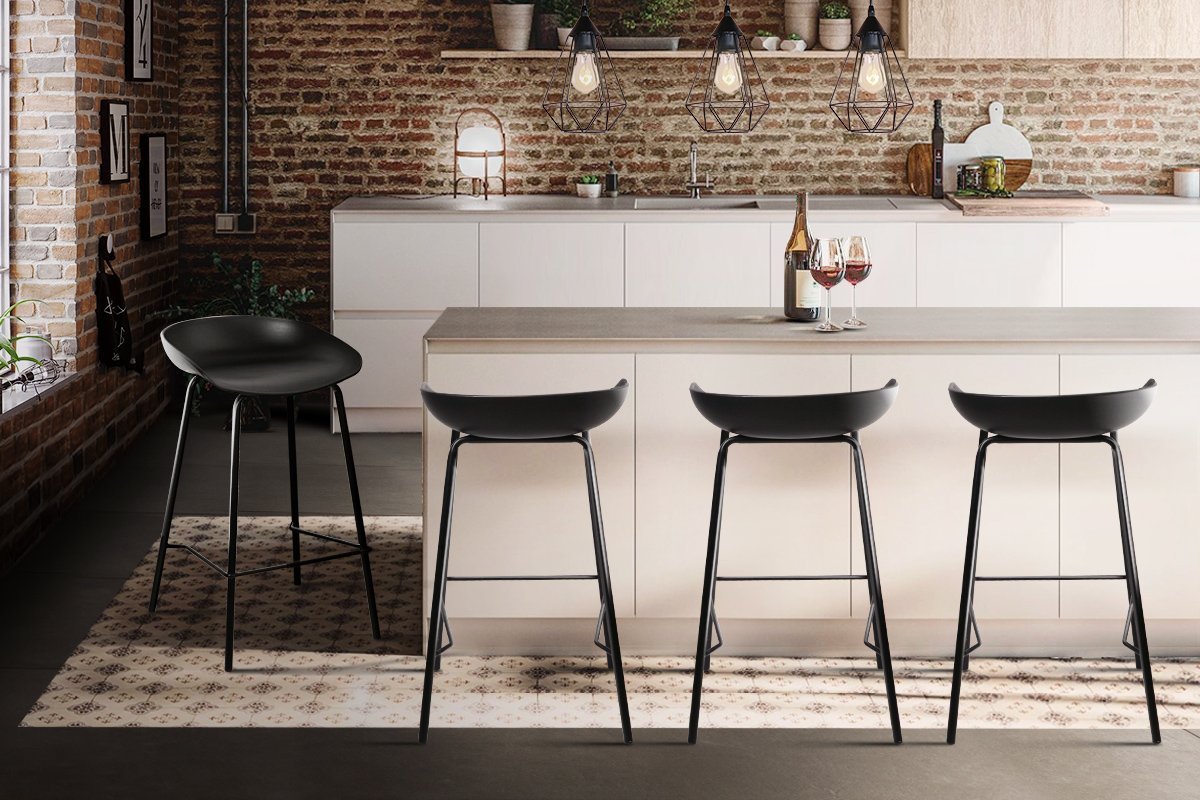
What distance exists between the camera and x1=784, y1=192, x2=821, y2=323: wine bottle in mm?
4133

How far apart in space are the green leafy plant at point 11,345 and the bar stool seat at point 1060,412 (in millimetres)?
3378

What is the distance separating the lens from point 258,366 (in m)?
4.26

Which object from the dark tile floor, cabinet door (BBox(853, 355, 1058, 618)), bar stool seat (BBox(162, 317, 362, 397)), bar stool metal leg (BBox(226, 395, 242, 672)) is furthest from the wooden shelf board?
the dark tile floor

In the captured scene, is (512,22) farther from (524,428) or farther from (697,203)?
(524,428)

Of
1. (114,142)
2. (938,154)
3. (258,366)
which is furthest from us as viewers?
(938,154)

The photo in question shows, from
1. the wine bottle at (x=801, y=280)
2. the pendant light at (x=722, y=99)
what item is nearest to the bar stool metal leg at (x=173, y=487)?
the wine bottle at (x=801, y=280)

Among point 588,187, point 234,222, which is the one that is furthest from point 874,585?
point 234,222

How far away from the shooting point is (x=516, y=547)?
4000 millimetres

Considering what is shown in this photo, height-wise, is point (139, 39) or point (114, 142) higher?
point (139, 39)

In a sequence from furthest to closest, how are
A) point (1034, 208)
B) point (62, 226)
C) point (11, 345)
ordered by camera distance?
point (1034, 208) → point (62, 226) → point (11, 345)

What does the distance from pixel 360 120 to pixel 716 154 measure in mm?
1923

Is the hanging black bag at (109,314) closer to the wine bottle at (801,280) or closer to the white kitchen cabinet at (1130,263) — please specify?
the wine bottle at (801,280)

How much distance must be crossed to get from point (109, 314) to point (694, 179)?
314cm

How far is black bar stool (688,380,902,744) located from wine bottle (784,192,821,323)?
0.64 m
